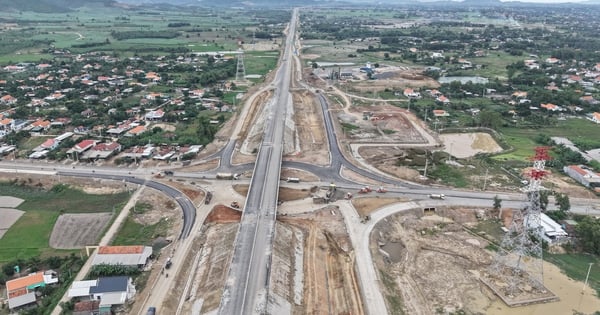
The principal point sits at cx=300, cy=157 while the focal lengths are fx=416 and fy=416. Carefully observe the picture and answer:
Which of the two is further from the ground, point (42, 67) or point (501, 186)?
point (42, 67)

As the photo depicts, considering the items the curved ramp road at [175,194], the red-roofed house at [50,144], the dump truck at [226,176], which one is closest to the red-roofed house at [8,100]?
the red-roofed house at [50,144]

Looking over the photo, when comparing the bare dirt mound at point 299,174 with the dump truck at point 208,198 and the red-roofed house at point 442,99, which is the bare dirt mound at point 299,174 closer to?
the dump truck at point 208,198

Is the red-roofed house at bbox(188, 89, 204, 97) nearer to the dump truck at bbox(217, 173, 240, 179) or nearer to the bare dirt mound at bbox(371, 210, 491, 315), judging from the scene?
the dump truck at bbox(217, 173, 240, 179)

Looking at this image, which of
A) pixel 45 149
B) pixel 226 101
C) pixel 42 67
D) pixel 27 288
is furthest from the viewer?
pixel 42 67

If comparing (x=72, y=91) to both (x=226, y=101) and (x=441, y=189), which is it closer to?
(x=226, y=101)

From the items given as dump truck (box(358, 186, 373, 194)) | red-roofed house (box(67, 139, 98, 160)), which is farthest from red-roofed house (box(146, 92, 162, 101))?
dump truck (box(358, 186, 373, 194))

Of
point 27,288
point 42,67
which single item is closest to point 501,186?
point 27,288
